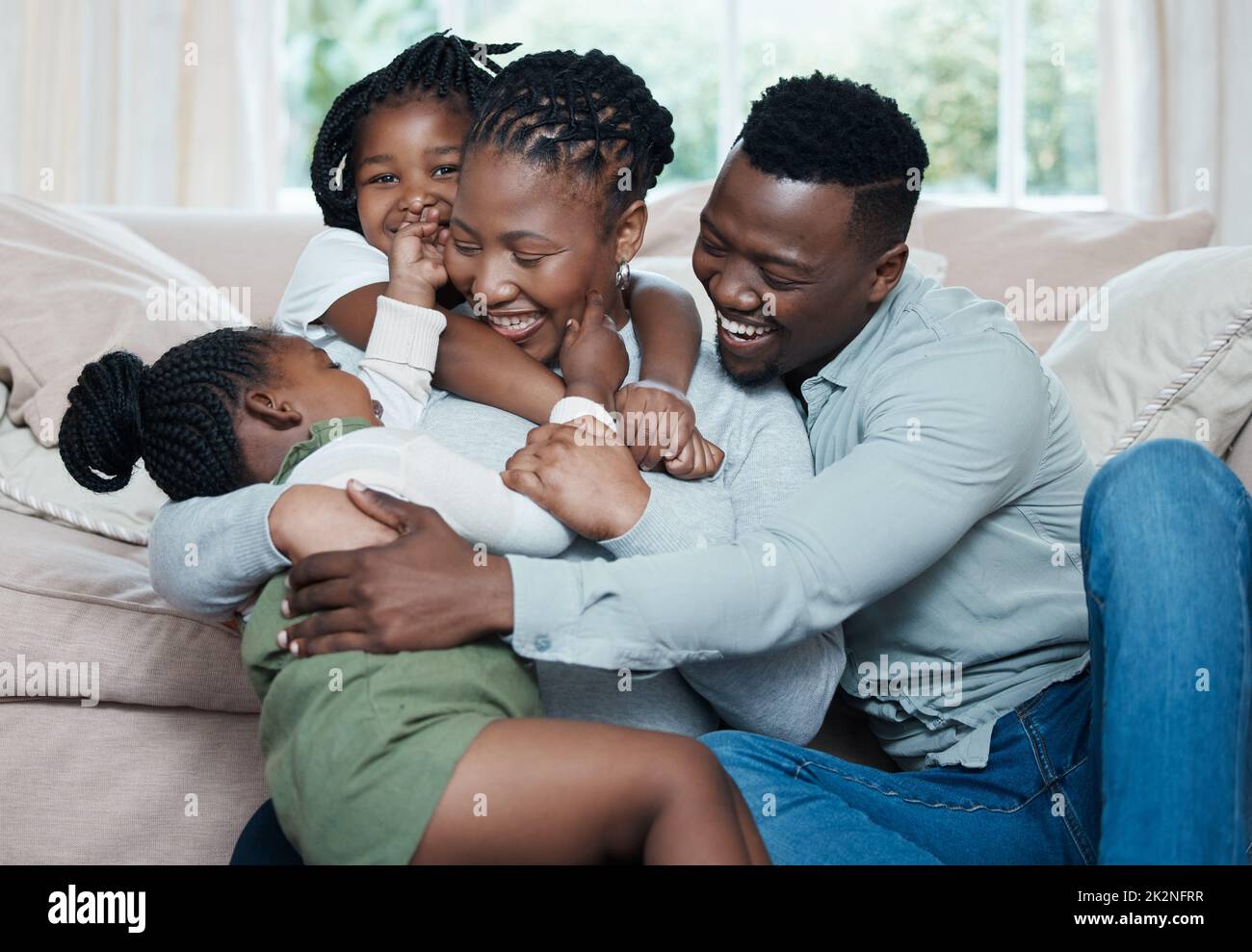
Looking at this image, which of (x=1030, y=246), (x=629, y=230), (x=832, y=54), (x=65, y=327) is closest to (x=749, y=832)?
(x=629, y=230)

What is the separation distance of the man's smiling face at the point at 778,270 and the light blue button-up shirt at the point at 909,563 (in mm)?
60

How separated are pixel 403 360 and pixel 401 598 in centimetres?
40

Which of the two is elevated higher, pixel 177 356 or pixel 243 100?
pixel 243 100

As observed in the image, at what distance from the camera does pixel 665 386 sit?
1.30 metres

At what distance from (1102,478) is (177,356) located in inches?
37.1

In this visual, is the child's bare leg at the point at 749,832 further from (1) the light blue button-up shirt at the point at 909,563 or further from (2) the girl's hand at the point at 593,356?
(2) the girl's hand at the point at 593,356

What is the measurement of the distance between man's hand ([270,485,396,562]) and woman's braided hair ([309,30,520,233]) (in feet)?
2.11

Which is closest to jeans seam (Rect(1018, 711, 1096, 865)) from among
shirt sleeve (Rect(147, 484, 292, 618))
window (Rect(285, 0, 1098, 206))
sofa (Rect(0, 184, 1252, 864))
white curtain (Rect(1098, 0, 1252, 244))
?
sofa (Rect(0, 184, 1252, 864))

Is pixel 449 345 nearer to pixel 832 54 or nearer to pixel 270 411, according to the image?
pixel 270 411

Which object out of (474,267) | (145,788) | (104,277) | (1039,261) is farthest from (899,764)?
(104,277)

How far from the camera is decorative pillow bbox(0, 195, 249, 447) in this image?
1.81 metres

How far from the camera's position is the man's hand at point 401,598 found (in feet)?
3.22

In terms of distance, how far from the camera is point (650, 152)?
4.65 ft

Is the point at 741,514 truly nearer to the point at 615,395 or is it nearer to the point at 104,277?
the point at 615,395
